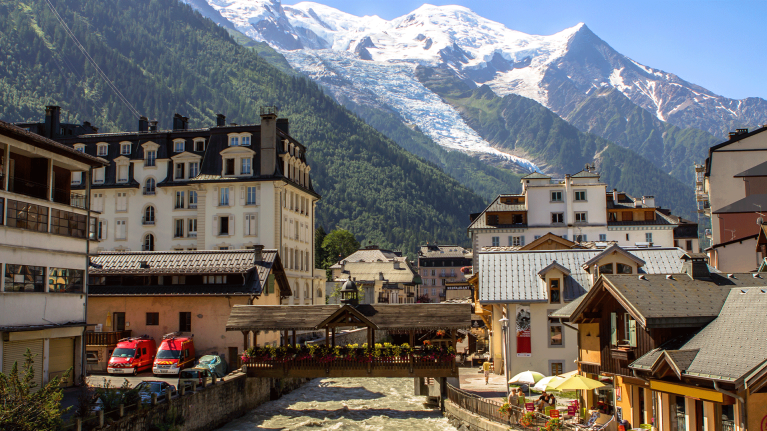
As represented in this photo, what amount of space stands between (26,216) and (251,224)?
119ft

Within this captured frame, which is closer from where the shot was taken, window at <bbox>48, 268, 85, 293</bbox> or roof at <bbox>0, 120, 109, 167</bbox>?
roof at <bbox>0, 120, 109, 167</bbox>

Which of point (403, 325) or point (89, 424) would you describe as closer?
point (89, 424)

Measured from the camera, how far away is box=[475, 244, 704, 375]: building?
145 ft

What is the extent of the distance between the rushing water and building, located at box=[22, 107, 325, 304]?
837 inches

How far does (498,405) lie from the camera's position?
30.7 meters

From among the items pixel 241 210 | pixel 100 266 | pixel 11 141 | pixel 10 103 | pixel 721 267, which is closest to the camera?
pixel 11 141

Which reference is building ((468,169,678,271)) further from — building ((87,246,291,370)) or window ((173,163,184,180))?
building ((87,246,291,370))

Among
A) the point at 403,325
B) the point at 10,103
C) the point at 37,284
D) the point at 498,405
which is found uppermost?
the point at 10,103

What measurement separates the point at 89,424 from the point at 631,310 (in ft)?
64.3

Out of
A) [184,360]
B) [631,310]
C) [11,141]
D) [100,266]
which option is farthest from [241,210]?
[631,310]

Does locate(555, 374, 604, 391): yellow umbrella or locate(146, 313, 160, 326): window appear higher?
locate(146, 313, 160, 326): window

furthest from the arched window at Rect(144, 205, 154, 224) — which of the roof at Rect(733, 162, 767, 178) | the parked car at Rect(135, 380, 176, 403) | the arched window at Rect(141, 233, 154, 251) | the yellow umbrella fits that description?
the yellow umbrella

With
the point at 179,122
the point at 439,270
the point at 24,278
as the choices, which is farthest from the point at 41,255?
the point at 439,270

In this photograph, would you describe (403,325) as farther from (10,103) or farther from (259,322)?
(10,103)
